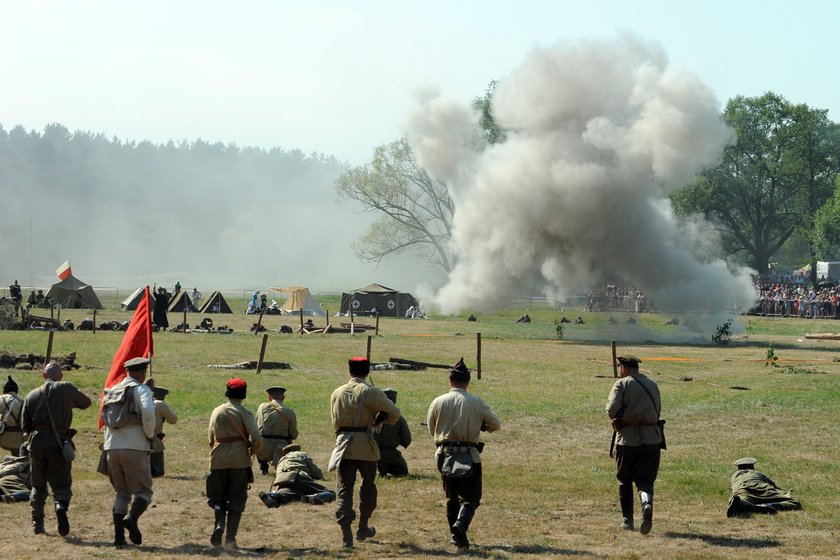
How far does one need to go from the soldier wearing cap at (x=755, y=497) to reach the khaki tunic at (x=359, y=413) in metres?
4.48

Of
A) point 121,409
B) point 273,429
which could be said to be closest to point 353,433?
point 121,409

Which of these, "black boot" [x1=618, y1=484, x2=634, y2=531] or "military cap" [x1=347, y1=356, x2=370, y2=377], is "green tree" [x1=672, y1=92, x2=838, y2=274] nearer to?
"black boot" [x1=618, y1=484, x2=634, y2=531]

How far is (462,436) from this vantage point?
10.6 m

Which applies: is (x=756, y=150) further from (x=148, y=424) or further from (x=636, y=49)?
(x=148, y=424)

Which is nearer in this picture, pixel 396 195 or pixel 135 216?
pixel 396 195

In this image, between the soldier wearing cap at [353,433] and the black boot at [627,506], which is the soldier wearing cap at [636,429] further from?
the soldier wearing cap at [353,433]

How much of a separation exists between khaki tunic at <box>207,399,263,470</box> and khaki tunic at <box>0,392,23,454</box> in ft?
14.5

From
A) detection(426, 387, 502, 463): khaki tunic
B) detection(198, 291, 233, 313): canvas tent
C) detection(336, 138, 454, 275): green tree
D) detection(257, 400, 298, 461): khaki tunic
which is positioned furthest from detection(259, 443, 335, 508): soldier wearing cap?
detection(336, 138, 454, 275): green tree

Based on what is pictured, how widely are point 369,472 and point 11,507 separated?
466cm

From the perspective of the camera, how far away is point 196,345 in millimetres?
37844

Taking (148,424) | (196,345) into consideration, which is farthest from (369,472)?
(196,345)

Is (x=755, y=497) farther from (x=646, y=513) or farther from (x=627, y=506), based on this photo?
(x=646, y=513)

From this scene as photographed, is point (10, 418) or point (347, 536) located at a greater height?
point (10, 418)

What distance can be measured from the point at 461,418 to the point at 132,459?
127 inches
